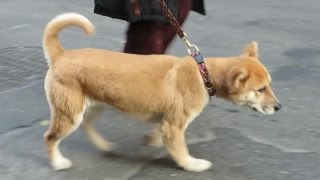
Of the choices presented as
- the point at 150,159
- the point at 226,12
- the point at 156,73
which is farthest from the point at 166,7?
the point at 226,12

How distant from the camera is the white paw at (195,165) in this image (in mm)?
4453

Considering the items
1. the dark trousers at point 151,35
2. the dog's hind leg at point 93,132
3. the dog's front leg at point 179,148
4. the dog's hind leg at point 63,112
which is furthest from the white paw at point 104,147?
the dark trousers at point 151,35

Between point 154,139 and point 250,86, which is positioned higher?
point 250,86

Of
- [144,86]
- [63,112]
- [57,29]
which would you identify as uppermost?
[57,29]

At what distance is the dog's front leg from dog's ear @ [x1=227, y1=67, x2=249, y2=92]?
47 centimetres

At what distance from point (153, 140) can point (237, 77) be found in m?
1.07

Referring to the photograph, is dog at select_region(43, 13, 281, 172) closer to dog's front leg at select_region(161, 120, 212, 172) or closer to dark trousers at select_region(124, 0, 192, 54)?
dog's front leg at select_region(161, 120, 212, 172)

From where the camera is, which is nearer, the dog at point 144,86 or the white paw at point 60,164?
the dog at point 144,86

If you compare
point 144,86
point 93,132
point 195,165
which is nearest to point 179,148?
point 195,165

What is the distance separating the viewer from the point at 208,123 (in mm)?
5402

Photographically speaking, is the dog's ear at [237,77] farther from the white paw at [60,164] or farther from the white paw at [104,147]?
the white paw at [60,164]

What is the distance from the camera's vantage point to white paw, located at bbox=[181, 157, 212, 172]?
4.45 meters

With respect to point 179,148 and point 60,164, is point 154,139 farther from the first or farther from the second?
point 60,164

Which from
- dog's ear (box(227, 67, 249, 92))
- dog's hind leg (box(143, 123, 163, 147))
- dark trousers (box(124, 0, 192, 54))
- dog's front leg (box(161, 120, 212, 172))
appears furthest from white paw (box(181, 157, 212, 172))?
dark trousers (box(124, 0, 192, 54))
